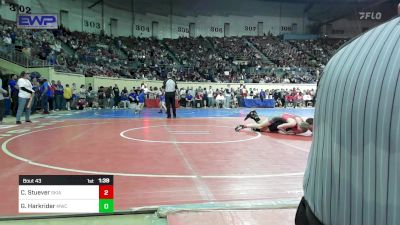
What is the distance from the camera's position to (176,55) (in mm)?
36562

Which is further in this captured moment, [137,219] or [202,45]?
[202,45]

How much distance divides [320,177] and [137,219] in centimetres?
195

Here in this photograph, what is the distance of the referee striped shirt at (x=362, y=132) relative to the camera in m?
1.01

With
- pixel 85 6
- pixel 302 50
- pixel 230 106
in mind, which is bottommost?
pixel 230 106

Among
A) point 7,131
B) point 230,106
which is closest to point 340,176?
point 7,131

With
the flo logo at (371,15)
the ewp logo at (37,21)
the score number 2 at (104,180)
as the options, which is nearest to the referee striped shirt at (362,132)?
Answer: the score number 2 at (104,180)

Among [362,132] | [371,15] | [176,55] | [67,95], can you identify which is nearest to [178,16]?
[176,55]

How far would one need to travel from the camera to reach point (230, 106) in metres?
26.6

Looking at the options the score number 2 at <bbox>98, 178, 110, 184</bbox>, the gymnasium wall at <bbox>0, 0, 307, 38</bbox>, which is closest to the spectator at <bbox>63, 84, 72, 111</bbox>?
the gymnasium wall at <bbox>0, 0, 307, 38</bbox>

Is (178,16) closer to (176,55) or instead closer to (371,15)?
(176,55)

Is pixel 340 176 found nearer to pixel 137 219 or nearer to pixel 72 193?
pixel 72 193
